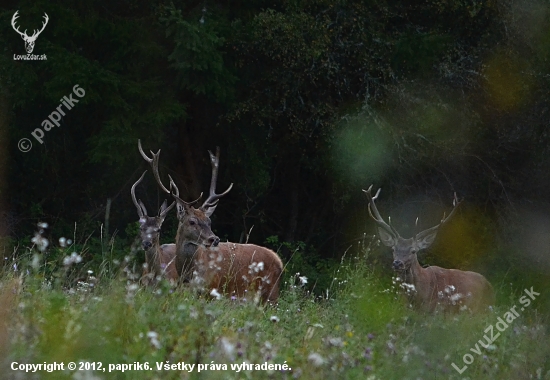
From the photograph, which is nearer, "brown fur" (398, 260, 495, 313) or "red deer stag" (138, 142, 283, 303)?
"red deer stag" (138, 142, 283, 303)

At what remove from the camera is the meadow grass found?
13.2 ft

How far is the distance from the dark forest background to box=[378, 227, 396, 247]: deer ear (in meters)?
2.62

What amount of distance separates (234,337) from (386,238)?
20.5ft

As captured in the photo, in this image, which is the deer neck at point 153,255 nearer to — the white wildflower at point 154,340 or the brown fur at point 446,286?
the brown fur at point 446,286

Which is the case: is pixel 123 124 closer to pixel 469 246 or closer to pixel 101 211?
pixel 101 211

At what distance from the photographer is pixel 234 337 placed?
15.5 ft

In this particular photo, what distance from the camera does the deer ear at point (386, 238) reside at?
10.5 m

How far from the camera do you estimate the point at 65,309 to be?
483 centimetres

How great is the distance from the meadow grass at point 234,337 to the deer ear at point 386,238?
3.98m

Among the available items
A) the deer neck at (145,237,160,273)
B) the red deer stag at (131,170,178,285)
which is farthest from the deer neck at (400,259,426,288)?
the deer neck at (145,237,160,273)

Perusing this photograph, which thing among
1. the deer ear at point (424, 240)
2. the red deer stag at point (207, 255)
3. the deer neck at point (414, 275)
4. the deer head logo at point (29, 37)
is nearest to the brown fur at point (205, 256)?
the red deer stag at point (207, 255)

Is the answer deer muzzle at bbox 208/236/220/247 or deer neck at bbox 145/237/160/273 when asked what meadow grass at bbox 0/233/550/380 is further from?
deer neck at bbox 145/237/160/273

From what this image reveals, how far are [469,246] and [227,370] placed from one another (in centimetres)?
1075

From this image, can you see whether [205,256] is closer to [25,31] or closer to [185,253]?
[185,253]
